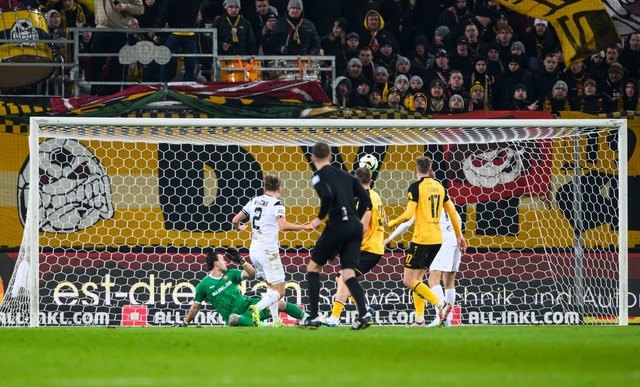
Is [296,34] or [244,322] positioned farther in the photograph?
[296,34]

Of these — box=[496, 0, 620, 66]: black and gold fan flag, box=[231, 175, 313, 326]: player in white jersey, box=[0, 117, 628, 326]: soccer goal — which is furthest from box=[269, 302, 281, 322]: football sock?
box=[496, 0, 620, 66]: black and gold fan flag

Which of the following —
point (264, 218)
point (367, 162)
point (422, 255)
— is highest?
point (367, 162)

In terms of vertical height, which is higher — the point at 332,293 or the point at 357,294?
the point at 357,294

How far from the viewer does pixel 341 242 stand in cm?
1080

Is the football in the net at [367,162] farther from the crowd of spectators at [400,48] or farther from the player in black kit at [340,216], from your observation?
the crowd of spectators at [400,48]

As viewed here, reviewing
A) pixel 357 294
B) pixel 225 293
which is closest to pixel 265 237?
pixel 225 293

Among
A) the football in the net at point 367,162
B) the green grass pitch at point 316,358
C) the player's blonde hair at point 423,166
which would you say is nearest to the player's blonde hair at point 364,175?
the football in the net at point 367,162

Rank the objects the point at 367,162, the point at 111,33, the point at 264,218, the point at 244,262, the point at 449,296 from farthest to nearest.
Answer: the point at 111,33, the point at 367,162, the point at 449,296, the point at 244,262, the point at 264,218

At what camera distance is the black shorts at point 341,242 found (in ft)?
35.3

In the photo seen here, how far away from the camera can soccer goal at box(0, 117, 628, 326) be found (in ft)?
51.0

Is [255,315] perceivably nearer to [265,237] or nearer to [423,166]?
[265,237]

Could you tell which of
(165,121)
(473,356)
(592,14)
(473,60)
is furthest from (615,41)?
(473,356)

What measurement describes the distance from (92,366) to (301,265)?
8.90 meters

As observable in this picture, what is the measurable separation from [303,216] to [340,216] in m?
5.44
